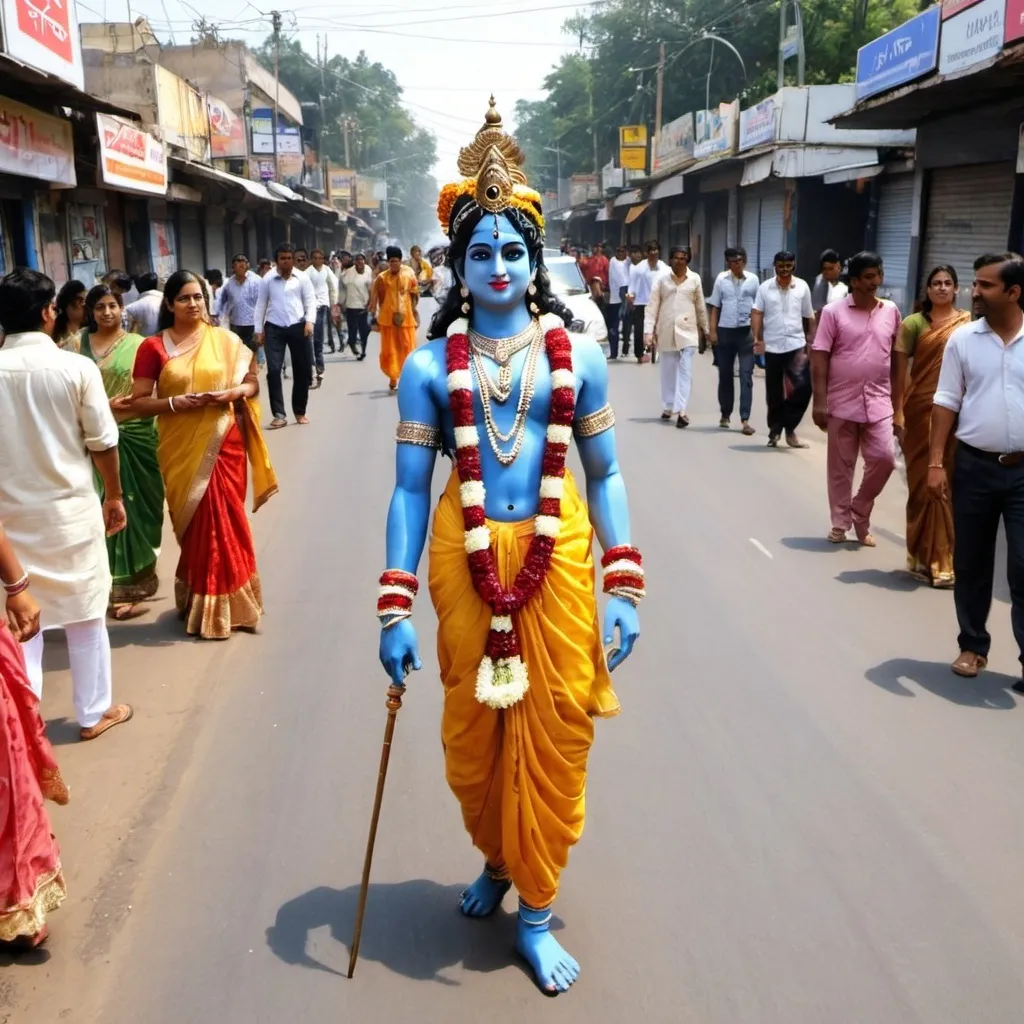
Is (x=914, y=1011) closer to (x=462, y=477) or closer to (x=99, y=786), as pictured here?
(x=462, y=477)

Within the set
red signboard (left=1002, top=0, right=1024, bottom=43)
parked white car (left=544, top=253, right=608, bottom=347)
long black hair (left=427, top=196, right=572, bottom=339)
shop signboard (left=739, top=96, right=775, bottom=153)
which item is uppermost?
shop signboard (left=739, top=96, right=775, bottom=153)

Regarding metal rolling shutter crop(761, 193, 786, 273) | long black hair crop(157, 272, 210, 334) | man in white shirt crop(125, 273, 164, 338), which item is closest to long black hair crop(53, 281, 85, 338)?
long black hair crop(157, 272, 210, 334)

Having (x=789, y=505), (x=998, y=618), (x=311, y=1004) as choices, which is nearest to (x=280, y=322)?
(x=789, y=505)

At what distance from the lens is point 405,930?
3197 millimetres

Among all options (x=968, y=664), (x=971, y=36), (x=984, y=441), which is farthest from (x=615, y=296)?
(x=968, y=664)

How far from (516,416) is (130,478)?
3.56 metres

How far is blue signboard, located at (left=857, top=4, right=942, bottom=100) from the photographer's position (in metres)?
12.1

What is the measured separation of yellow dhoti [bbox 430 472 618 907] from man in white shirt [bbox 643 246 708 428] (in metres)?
8.31

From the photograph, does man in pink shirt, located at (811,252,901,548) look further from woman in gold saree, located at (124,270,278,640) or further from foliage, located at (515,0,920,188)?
foliage, located at (515,0,920,188)

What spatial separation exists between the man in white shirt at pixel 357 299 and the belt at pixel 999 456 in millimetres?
14271

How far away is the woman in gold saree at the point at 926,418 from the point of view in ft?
20.4

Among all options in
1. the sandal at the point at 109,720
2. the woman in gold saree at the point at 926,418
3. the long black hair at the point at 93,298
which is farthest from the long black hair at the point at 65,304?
the woman in gold saree at the point at 926,418

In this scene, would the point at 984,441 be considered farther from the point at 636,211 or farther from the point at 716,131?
the point at 636,211

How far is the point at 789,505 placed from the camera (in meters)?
8.12
